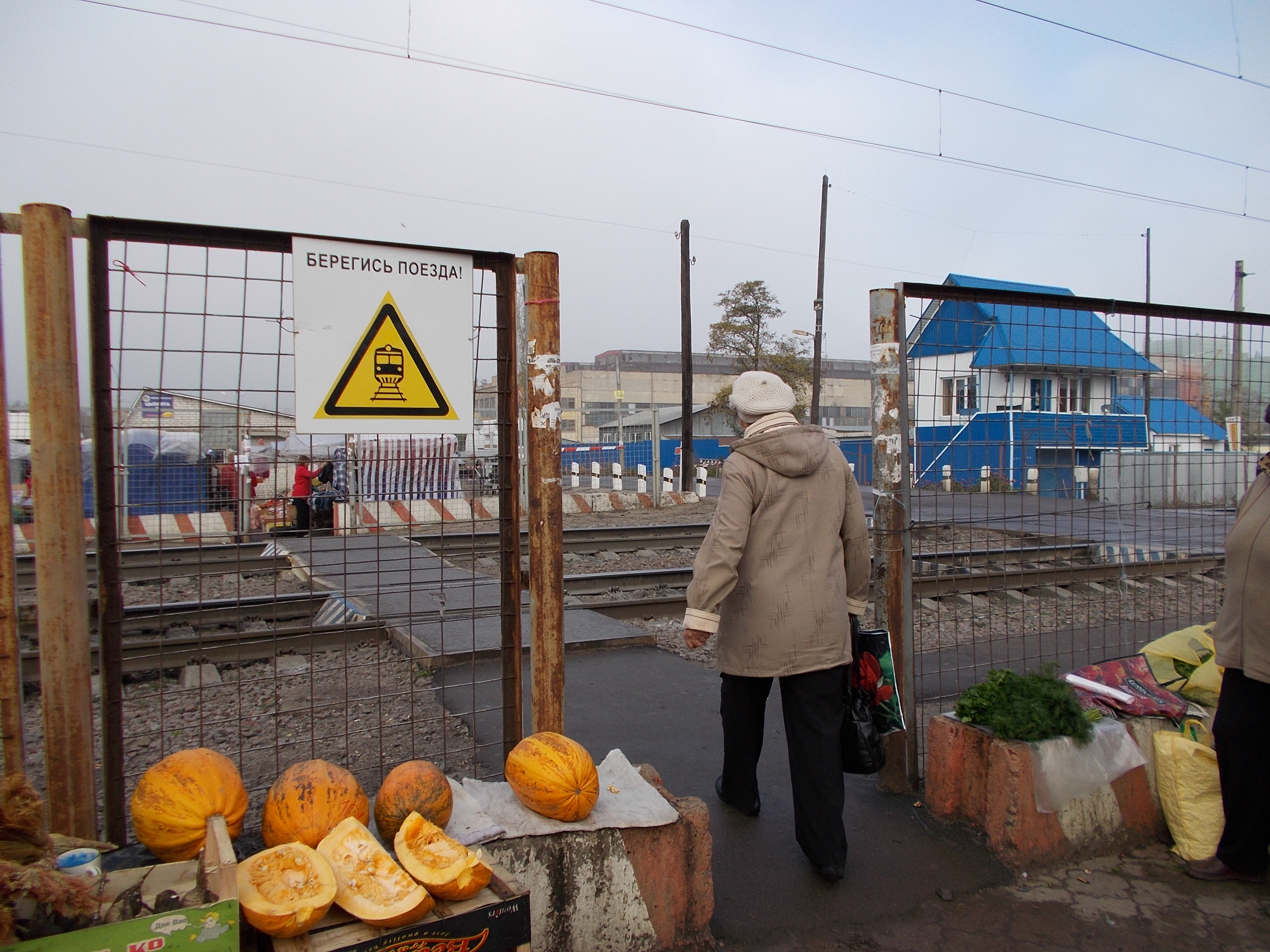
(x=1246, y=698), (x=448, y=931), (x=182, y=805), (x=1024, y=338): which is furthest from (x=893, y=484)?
(x=182, y=805)

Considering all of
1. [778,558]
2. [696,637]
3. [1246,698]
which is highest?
[778,558]

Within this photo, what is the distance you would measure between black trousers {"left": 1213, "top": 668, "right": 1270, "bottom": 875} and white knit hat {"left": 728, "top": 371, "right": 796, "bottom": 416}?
85.7 inches

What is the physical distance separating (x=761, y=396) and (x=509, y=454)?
109 centimetres

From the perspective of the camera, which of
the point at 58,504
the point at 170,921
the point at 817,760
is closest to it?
the point at 170,921

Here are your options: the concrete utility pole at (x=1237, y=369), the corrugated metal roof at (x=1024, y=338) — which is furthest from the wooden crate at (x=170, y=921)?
the concrete utility pole at (x=1237, y=369)

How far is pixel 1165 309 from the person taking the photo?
4.80m

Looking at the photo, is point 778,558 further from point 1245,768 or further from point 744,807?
point 1245,768

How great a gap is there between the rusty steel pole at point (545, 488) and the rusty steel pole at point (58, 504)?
143 centimetres

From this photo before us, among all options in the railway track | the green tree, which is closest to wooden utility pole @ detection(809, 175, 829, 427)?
the green tree

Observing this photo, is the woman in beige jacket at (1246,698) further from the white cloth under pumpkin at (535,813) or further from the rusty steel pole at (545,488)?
the rusty steel pole at (545,488)

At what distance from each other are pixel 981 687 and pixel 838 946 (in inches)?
56.7

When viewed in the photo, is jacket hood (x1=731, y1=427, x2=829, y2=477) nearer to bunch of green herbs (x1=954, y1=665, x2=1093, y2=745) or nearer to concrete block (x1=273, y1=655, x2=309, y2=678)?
bunch of green herbs (x1=954, y1=665, x2=1093, y2=745)

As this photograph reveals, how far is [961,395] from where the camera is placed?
4.34 metres

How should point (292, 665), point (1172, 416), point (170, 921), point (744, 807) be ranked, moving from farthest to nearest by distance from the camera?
point (292, 665) < point (1172, 416) < point (744, 807) < point (170, 921)
